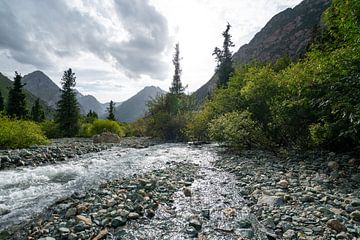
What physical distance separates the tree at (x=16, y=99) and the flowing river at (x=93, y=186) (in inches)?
1135

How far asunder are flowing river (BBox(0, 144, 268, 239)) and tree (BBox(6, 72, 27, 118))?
28824 millimetres

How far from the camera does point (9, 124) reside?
15.8m

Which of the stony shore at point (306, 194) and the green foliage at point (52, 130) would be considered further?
the green foliage at point (52, 130)

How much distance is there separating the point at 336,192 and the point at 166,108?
950 inches

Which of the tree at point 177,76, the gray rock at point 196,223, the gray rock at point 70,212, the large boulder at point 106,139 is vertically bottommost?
the gray rock at point 196,223

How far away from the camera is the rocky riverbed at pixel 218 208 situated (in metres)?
4.67

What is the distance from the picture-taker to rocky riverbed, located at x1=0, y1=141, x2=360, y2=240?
4672mm

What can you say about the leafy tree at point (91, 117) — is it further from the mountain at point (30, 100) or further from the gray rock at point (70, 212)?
the gray rock at point (70, 212)

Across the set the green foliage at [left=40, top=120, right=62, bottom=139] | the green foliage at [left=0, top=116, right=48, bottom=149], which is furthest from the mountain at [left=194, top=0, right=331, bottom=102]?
the green foliage at [left=0, top=116, right=48, bottom=149]

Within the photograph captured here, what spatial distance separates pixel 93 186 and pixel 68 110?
29.8 metres

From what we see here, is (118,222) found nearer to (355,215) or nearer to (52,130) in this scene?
(355,215)

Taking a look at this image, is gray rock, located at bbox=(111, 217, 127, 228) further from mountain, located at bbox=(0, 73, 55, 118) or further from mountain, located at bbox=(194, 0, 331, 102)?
mountain, located at bbox=(194, 0, 331, 102)

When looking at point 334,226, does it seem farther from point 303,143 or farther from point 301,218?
point 303,143

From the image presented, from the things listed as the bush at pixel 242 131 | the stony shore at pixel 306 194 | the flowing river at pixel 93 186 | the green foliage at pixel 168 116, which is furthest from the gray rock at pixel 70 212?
the green foliage at pixel 168 116
